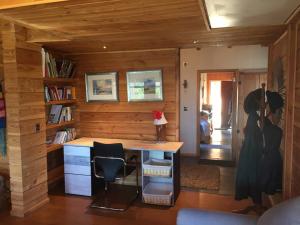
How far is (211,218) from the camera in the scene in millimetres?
1806

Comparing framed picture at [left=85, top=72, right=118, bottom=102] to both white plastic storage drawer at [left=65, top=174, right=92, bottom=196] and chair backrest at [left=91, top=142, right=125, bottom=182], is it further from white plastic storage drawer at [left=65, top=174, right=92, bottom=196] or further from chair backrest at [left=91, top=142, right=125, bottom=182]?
white plastic storage drawer at [left=65, top=174, right=92, bottom=196]

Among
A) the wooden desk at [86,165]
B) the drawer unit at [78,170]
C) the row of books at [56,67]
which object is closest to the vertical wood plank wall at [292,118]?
the wooden desk at [86,165]

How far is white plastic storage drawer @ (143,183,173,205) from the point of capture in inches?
129

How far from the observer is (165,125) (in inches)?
153

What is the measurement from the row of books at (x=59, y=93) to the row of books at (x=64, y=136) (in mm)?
519

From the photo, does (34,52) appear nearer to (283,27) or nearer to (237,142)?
(283,27)

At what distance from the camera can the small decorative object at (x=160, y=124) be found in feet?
11.9

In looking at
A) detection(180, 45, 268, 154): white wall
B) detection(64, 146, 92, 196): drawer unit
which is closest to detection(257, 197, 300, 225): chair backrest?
detection(64, 146, 92, 196): drawer unit

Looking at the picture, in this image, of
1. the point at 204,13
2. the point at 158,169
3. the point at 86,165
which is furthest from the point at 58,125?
the point at 204,13

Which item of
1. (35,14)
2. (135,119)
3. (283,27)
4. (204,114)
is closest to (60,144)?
(135,119)

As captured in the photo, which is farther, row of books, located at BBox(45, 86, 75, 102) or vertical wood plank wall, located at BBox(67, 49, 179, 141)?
vertical wood plank wall, located at BBox(67, 49, 179, 141)

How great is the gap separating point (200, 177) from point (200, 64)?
2424 millimetres

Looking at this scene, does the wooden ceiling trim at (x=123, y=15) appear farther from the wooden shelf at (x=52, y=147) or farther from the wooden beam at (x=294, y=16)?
the wooden shelf at (x=52, y=147)

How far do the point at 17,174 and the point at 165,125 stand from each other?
2.05 meters
